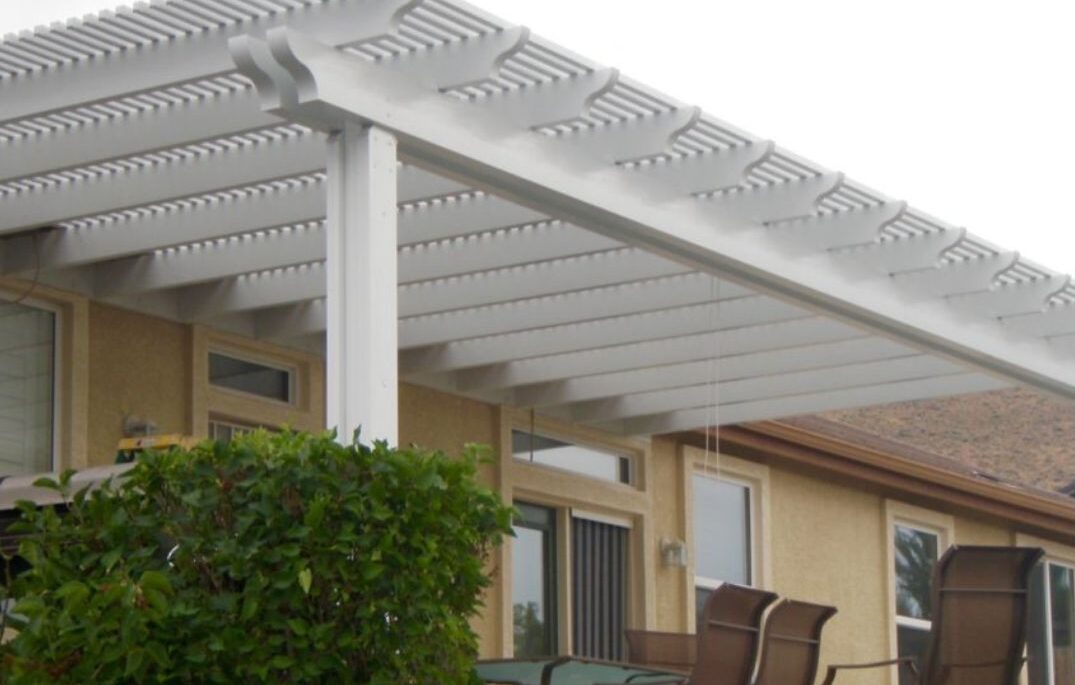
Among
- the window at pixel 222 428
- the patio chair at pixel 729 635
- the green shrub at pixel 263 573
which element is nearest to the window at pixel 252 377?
the window at pixel 222 428

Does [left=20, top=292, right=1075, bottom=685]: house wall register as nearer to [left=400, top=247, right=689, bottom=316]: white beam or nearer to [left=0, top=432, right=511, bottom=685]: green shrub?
[left=400, top=247, right=689, bottom=316]: white beam

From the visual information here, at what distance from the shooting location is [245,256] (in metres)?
10.2

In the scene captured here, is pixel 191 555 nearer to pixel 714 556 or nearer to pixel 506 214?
pixel 506 214

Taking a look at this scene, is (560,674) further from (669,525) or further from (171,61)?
(669,525)

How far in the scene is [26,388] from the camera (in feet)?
34.0

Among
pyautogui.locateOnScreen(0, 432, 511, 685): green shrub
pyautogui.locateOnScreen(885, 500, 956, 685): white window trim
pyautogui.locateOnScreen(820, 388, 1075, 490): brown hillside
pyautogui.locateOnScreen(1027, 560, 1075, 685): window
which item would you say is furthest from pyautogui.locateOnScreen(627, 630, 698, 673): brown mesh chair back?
pyautogui.locateOnScreen(820, 388, 1075, 490): brown hillside

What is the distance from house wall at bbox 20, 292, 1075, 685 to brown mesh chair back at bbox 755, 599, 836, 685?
1311 mm

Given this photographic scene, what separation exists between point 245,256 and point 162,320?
0.92 meters

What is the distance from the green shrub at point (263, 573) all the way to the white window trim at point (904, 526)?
9.64 metres

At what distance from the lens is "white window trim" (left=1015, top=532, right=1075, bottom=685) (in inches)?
711

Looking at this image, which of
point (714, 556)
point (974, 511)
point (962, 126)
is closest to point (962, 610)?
point (714, 556)

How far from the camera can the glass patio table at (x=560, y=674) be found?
27.5 feet

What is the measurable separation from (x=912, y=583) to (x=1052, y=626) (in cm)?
260

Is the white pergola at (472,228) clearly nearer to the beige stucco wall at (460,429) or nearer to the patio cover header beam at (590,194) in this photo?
the patio cover header beam at (590,194)
